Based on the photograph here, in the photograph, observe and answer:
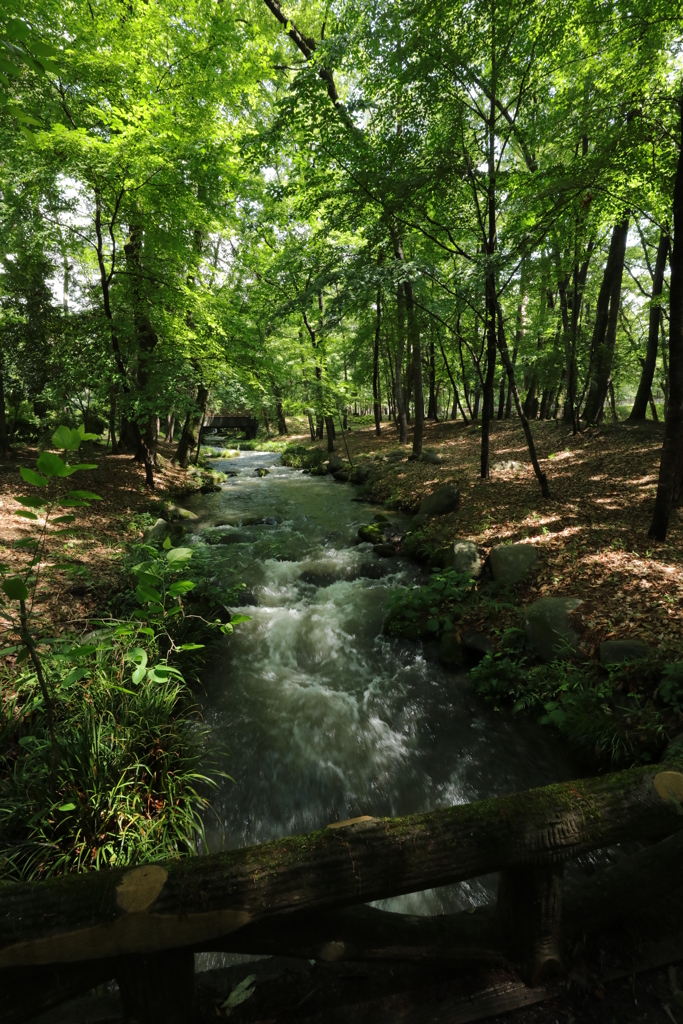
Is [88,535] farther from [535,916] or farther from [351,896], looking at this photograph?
[535,916]

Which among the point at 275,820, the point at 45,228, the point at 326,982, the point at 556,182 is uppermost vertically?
the point at 45,228

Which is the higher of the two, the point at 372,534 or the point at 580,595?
the point at 580,595

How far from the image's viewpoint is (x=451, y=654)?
5.27m

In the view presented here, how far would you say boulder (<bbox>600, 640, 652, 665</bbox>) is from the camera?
12.7 ft

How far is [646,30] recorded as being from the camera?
489cm

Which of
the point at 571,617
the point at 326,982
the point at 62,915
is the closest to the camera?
the point at 62,915

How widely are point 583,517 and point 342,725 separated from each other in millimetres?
5043

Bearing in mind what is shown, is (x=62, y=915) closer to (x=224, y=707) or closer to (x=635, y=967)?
(x=635, y=967)

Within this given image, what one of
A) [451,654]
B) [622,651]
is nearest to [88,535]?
[451,654]

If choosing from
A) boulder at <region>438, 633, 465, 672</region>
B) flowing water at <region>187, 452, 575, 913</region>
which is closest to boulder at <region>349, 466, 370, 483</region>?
flowing water at <region>187, 452, 575, 913</region>

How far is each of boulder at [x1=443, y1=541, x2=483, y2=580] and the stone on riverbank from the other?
195 centimetres

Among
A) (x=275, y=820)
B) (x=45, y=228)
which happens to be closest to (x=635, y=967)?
(x=275, y=820)

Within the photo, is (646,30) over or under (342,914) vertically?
over

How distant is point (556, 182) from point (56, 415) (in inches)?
524
